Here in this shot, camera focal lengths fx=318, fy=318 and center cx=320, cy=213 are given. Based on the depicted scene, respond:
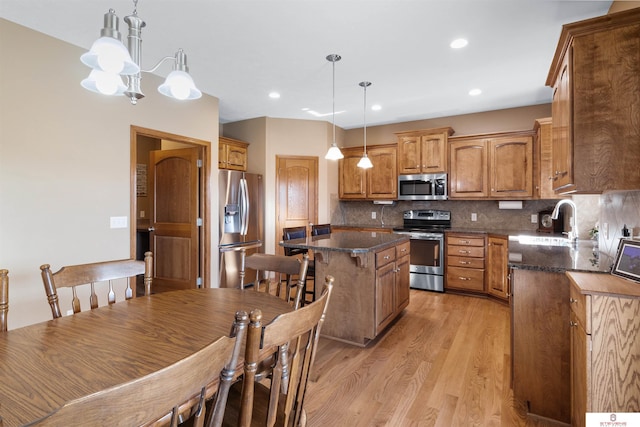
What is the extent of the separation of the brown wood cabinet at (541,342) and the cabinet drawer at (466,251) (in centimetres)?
247

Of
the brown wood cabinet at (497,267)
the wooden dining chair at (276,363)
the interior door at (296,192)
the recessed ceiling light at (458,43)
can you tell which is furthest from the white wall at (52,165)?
the brown wood cabinet at (497,267)

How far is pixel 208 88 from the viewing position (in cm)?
390

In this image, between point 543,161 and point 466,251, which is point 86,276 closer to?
point 466,251

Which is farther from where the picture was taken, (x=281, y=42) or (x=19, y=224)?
(x=281, y=42)

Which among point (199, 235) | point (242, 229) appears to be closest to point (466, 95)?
point (242, 229)

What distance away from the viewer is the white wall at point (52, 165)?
2.46 m

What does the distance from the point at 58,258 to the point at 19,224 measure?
396 millimetres

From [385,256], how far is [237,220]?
2.36 m

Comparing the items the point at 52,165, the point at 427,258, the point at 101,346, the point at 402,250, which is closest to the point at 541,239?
the point at 427,258

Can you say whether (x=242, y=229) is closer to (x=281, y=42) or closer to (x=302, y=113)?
(x=302, y=113)

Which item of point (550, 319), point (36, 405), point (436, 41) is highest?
point (436, 41)

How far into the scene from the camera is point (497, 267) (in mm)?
4031

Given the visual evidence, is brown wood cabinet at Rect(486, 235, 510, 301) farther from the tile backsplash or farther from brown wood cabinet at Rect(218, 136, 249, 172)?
brown wood cabinet at Rect(218, 136, 249, 172)

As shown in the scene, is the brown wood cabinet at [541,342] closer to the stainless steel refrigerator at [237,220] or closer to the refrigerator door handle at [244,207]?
the stainless steel refrigerator at [237,220]
